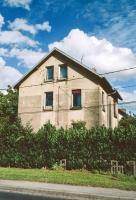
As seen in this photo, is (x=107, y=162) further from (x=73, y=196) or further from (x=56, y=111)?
(x=56, y=111)

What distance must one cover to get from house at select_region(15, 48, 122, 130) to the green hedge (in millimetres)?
7262

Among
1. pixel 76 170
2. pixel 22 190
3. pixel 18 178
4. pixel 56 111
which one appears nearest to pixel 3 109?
pixel 56 111

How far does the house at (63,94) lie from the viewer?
110 feet

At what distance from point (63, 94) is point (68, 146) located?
11.7 m

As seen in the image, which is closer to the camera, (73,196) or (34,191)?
(73,196)

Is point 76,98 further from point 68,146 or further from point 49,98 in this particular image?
point 68,146

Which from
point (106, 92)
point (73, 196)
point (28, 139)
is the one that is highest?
point (106, 92)

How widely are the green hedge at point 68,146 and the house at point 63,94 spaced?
7.26 metres

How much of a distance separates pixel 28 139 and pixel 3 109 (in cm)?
2577

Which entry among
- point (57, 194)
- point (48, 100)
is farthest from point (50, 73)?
point (57, 194)

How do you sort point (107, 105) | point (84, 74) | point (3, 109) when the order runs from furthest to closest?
point (3, 109) < point (107, 105) < point (84, 74)

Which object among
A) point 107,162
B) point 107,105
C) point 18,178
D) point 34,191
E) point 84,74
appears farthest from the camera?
point 107,105

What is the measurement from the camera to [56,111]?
35219 millimetres

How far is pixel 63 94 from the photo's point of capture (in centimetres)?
3528
